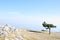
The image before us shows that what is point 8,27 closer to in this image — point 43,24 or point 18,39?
point 18,39

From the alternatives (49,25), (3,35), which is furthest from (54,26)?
(3,35)

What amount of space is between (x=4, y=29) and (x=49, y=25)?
2665 cm

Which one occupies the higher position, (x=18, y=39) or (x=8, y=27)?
(x=8, y=27)

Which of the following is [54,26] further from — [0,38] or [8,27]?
[0,38]

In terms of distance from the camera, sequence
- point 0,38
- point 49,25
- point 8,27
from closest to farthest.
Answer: point 0,38, point 8,27, point 49,25

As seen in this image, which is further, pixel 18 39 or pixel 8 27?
pixel 8 27

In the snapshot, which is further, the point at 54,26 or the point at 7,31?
the point at 54,26

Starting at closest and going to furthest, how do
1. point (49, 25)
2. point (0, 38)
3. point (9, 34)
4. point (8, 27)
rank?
point (0, 38), point (9, 34), point (8, 27), point (49, 25)

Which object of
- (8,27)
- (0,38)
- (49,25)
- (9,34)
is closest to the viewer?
(0,38)

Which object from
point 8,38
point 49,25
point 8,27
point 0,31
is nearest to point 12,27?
point 8,27

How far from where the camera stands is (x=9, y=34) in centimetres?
2739

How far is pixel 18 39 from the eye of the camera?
26.7m

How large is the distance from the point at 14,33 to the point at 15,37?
1.90 meters

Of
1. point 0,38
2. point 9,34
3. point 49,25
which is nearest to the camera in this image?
point 0,38
